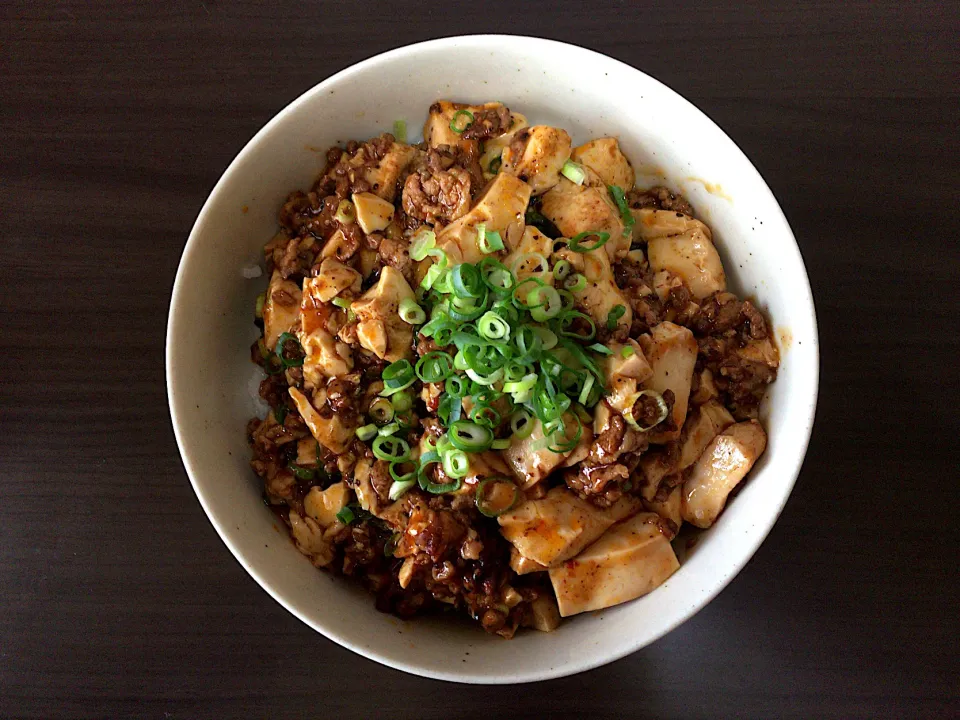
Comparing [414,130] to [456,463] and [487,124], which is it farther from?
[456,463]

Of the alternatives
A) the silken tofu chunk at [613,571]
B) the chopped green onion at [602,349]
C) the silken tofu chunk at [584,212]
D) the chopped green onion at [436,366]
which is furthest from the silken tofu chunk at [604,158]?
the silken tofu chunk at [613,571]

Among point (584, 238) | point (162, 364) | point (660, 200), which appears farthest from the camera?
point (162, 364)

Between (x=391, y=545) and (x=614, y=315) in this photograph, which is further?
(x=391, y=545)

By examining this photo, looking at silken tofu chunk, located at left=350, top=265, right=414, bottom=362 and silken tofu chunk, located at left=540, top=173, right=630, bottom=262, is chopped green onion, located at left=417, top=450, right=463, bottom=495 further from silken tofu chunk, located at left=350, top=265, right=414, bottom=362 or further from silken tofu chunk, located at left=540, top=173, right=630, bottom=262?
silken tofu chunk, located at left=540, top=173, right=630, bottom=262

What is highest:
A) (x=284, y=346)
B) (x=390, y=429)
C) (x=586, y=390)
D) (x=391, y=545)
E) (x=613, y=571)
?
(x=586, y=390)

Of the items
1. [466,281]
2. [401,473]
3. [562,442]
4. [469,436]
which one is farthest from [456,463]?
[466,281]

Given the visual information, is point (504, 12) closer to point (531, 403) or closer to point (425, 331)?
point (425, 331)

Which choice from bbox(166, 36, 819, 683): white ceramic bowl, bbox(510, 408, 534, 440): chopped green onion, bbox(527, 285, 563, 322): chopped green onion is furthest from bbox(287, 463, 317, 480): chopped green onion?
bbox(527, 285, 563, 322): chopped green onion

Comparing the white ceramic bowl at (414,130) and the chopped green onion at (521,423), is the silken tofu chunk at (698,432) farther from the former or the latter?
the chopped green onion at (521,423)
